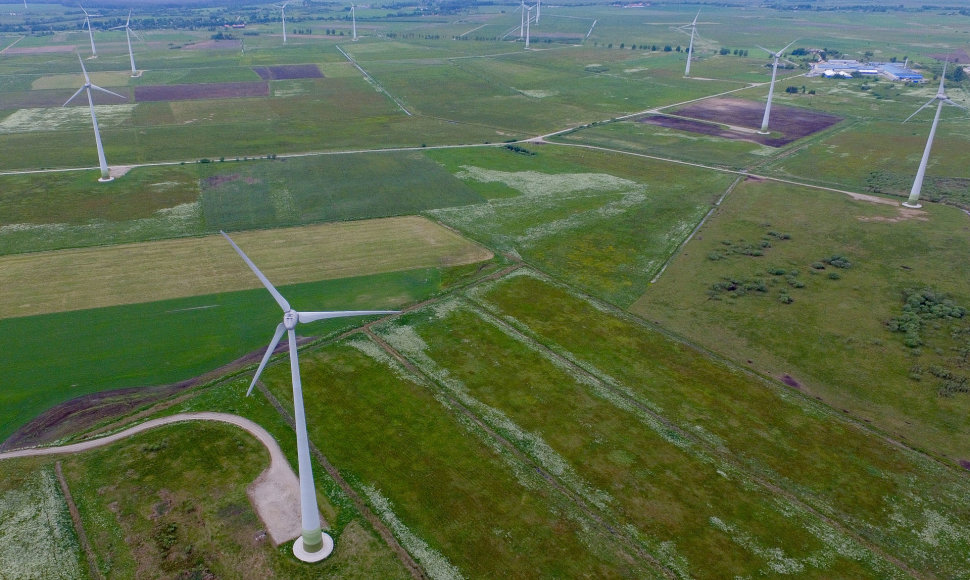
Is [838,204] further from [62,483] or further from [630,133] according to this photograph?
[62,483]

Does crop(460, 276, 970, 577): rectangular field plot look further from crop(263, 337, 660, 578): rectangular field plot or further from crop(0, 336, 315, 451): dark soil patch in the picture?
crop(0, 336, 315, 451): dark soil patch

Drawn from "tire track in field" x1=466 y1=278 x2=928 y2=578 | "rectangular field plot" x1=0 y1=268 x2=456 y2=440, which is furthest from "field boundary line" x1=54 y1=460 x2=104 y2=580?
"tire track in field" x1=466 y1=278 x2=928 y2=578

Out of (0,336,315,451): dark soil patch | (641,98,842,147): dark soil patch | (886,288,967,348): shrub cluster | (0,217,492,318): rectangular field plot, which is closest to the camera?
(0,336,315,451): dark soil patch

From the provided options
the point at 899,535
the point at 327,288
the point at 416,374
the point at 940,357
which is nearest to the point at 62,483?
the point at 416,374

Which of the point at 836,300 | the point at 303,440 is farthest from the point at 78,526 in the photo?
the point at 836,300

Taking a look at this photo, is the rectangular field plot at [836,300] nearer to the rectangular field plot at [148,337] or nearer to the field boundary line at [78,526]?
the rectangular field plot at [148,337]

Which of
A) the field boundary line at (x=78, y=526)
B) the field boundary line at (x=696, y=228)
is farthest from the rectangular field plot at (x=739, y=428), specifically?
the field boundary line at (x=78, y=526)
